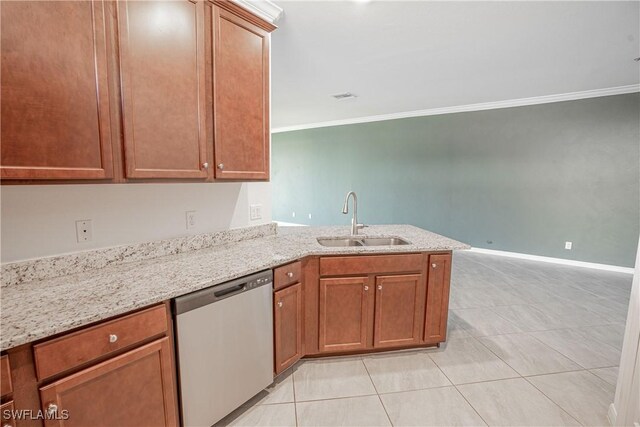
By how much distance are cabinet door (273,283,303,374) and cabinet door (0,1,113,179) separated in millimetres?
1158

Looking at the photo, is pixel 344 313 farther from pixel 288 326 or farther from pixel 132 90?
pixel 132 90

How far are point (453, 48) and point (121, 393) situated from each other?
3519 mm

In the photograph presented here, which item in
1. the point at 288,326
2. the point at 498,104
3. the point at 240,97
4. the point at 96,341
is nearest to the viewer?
the point at 96,341

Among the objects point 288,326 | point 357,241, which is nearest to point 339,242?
point 357,241

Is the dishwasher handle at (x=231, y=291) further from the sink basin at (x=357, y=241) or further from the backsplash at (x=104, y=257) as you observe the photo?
the sink basin at (x=357, y=241)

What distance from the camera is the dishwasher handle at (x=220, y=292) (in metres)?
1.33

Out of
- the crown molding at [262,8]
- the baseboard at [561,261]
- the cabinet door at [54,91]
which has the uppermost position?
the crown molding at [262,8]

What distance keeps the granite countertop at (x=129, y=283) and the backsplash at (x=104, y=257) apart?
0.03 metres

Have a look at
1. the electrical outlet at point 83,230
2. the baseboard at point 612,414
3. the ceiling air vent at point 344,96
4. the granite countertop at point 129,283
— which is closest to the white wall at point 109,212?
the electrical outlet at point 83,230

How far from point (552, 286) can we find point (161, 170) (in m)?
4.56

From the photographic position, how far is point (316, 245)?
84.6 inches

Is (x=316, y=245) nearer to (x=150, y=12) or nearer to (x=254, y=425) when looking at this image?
(x=254, y=425)

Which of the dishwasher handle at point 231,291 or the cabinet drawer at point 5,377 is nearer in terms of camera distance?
the cabinet drawer at point 5,377

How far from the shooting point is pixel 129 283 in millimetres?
1351
